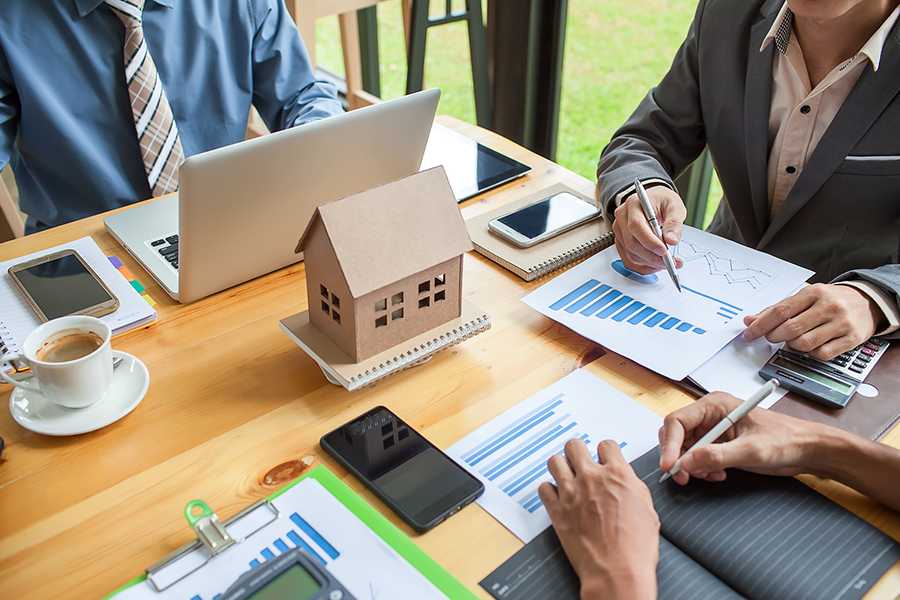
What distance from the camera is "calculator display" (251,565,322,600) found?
2.34ft

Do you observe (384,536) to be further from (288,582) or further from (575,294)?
(575,294)

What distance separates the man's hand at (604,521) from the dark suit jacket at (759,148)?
540 millimetres

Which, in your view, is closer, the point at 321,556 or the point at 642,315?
the point at 321,556

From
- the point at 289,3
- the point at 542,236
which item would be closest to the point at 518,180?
the point at 542,236

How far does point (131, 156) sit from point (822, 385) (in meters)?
1.31

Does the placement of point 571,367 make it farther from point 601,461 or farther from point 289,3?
point 289,3

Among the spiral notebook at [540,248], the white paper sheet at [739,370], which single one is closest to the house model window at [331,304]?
the spiral notebook at [540,248]

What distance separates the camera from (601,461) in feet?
2.83

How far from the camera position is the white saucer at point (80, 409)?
930 millimetres

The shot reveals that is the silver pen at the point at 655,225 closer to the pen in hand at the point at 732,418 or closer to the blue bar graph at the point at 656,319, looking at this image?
the blue bar graph at the point at 656,319

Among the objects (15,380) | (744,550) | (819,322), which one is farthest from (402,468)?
(819,322)

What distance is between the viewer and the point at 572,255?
125 cm

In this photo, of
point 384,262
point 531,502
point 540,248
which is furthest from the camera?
point 540,248

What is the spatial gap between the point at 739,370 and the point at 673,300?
163 millimetres
